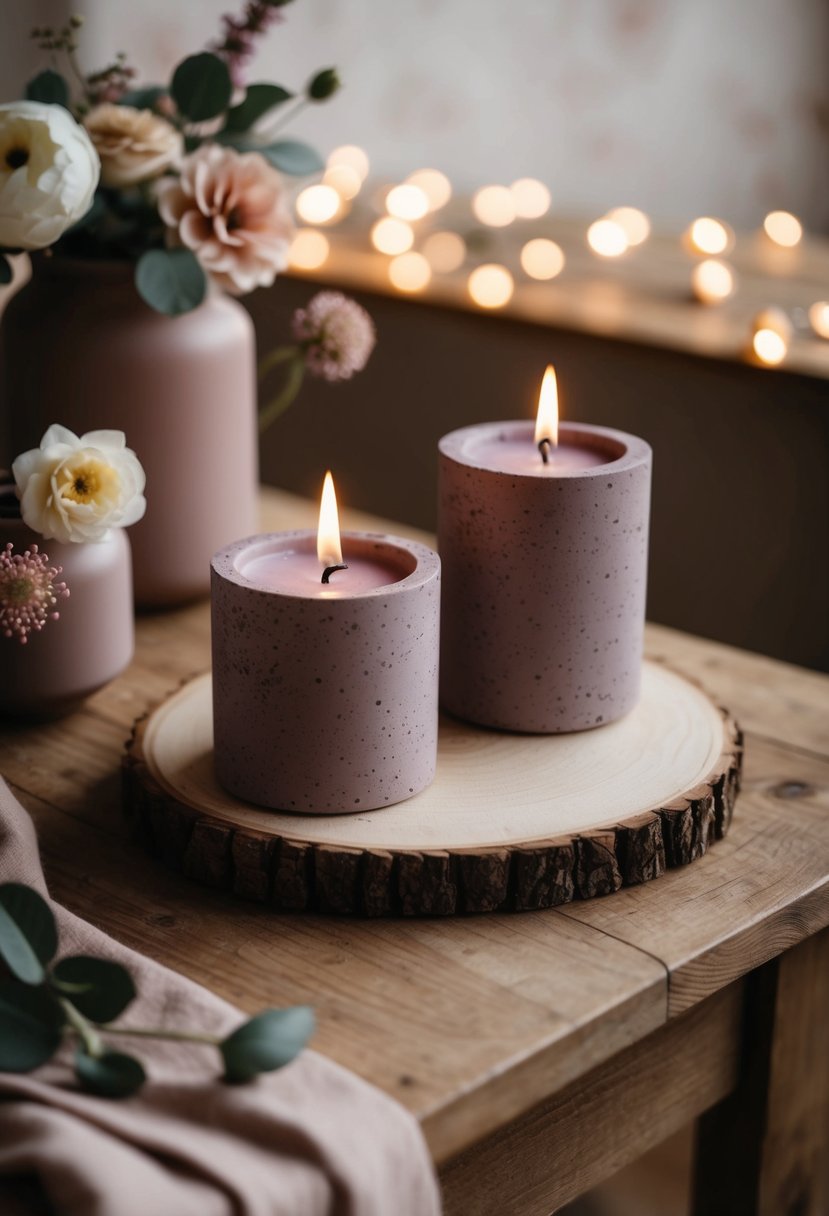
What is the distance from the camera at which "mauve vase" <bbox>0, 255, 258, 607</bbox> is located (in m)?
0.96

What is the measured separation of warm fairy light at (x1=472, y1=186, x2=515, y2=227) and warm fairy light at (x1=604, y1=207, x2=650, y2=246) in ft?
0.50

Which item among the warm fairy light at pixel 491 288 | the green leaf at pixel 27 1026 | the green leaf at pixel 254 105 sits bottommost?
the green leaf at pixel 27 1026

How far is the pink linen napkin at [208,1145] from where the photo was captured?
0.48m

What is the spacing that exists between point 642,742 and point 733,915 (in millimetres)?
136

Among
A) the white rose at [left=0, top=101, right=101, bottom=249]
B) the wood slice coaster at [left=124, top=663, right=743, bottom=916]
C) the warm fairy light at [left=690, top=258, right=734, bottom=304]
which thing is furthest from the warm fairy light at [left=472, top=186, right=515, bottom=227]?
the wood slice coaster at [left=124, top=663, right=743, bottom=916]

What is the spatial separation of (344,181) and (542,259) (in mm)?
500

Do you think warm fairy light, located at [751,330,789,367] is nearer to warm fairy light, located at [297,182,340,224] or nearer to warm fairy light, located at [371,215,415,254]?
warm fairy light, located at [371,215,415,254]

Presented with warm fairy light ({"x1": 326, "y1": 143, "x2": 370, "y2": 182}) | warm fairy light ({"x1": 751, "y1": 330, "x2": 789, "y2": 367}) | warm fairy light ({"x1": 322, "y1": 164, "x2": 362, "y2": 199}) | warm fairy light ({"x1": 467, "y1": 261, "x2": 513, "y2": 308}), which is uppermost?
warm fairy light ({"x1": 326, "y1": 143, "x2": 370, "y2": 182})

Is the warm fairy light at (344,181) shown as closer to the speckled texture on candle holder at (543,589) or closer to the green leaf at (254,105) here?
the green leaf at (254,105)

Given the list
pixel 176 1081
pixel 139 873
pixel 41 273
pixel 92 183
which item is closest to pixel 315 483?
pixel 41 273

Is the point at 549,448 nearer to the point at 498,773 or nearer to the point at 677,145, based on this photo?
the point at 498,773

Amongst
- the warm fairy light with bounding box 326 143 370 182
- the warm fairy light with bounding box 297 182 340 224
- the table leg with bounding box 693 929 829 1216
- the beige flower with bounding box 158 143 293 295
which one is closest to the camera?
the table leg with bounding box 693 929 829 1216

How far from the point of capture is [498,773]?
2.52 feet

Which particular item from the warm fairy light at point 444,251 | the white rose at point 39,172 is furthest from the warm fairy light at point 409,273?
the white rose at point 39,172
